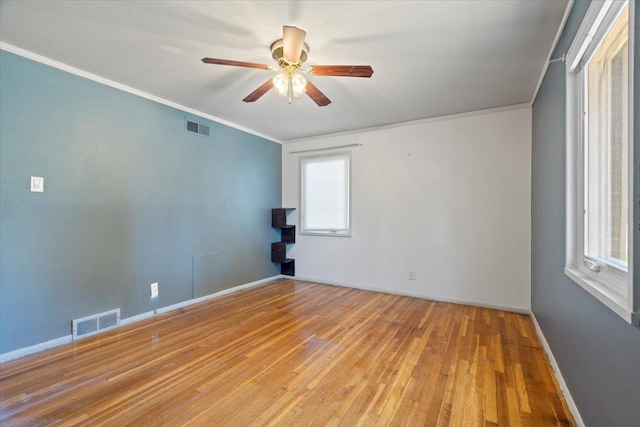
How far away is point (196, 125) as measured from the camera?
3.80 metres

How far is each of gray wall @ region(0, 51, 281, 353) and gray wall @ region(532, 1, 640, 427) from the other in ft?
12.3

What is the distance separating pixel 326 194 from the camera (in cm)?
489

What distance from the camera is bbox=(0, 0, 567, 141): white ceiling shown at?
1888 mm

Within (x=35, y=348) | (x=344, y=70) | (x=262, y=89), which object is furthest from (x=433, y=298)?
(x=35, y=348)

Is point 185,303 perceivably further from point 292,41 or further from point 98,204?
point 292,41

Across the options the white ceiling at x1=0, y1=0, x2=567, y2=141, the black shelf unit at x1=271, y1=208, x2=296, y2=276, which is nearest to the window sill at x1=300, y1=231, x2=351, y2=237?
the black shelf unit at x1=271, y1=208, x2=296, y2=276

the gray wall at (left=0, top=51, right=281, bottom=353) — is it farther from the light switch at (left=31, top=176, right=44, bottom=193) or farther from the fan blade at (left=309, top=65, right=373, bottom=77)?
the fan blade at (left=309, top=65, right=373, bottom=77)

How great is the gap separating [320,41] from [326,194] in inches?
112

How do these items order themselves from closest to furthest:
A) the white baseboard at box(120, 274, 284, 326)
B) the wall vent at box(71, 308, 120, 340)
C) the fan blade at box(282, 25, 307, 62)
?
the fan blade at box(282, 25, 307, 62), the wall vent at box(71, 308, 120, 340), the white baseboard at box(120, 274, 284, 326)

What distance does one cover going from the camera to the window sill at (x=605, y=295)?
106 cm

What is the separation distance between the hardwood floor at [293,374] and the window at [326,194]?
1806 mm

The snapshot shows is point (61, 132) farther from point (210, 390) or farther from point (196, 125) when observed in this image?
point (210, 390)

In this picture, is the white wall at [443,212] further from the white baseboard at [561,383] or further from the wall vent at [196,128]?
the wall vent at [196,128]

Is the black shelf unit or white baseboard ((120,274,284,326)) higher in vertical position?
the black shelf unit
